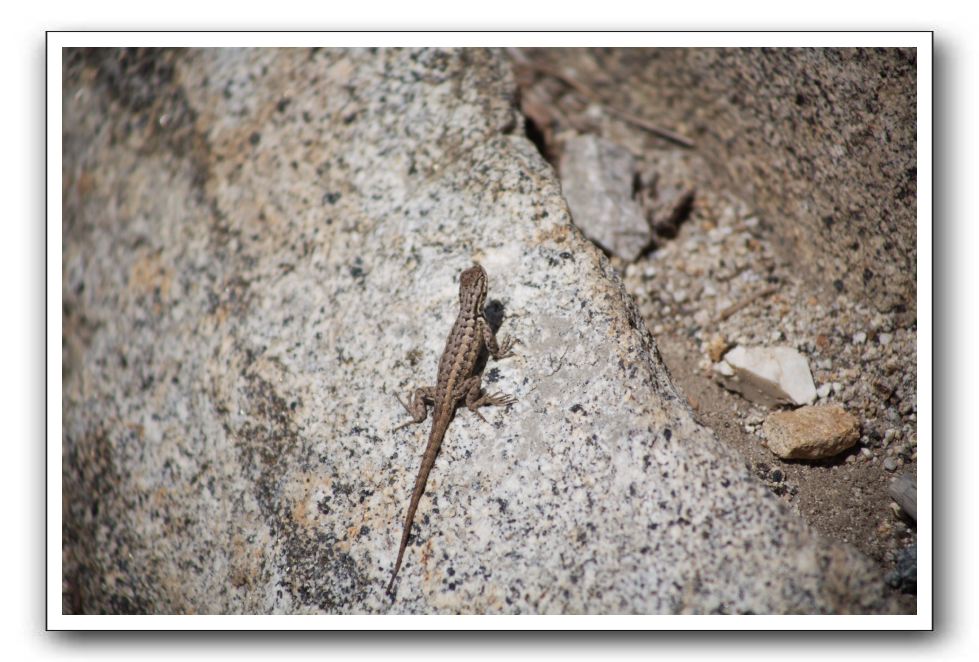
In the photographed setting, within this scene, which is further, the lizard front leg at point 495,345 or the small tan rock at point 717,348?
the small tan rock at point 717,348

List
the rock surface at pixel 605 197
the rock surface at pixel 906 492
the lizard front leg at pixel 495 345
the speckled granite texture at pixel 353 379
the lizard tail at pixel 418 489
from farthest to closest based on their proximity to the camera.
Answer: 1. the rock surface at pixel 605 197
2. the lizard front leg at pixel 495 345
3. the rock surface at pixel 906 492
4. the lizard tail at pixel 418 489
5. the speckled granite texture at pixel 353 379

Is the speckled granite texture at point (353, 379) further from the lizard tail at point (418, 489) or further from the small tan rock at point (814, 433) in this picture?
the small tan rock at point (814, 433)

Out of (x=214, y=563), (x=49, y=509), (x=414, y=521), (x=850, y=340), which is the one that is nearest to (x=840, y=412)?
(x=850, y=340)

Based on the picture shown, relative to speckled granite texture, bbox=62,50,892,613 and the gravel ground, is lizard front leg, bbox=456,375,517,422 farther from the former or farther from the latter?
the gravel ground

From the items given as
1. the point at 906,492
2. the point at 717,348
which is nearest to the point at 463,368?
the point at 717,348

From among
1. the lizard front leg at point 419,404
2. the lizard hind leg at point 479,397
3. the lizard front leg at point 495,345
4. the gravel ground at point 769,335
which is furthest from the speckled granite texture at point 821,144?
the lizard front leg at point 419,404

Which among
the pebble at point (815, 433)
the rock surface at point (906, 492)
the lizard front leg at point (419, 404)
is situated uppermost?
the lizard front leg at point (419, 404)

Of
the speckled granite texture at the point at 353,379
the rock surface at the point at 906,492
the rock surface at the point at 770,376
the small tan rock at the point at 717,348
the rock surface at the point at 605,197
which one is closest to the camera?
the speckled granite texture at the point at 353,379

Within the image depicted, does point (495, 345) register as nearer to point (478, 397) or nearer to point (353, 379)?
point (478, 397)
